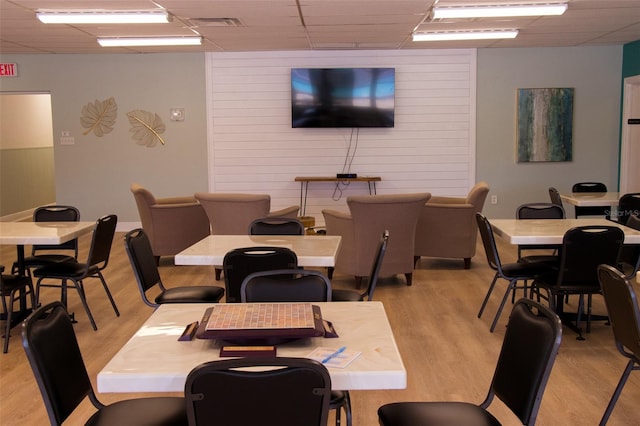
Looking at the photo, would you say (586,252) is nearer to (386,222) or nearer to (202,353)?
(386,222)

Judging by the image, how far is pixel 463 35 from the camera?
352 inches

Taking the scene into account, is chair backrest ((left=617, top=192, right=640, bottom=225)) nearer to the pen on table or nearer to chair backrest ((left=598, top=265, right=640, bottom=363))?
chair backrest ((left=598, top=265, right=640, bottom=363))

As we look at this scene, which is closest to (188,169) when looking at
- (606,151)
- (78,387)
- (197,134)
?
(197,134)

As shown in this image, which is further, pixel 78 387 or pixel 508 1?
pixel 508 1

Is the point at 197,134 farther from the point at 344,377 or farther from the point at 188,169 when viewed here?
the point at 344,377

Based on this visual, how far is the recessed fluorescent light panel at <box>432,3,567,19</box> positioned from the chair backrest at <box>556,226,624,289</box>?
3.03 m

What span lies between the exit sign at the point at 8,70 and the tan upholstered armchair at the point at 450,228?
21.9ft

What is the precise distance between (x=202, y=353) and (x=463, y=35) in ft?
24.2

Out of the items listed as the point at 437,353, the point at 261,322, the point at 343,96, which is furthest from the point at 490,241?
the point at 343,96

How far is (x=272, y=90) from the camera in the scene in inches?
420

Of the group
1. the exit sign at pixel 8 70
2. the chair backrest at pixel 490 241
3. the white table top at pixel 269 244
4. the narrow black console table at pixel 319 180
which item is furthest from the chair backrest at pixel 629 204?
the exit sign at pixel 8 70

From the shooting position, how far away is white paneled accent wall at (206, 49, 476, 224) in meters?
10.6

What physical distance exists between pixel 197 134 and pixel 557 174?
5.35 meters

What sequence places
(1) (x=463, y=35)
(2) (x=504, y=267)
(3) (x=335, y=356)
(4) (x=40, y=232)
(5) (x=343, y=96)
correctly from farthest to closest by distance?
1. (5) (x=343, y=96)
2. (1) (x=463, y=35)
3. (2) (x=504, y=267)
4. (4) (x=40, y=232)
5. (3) (x=335, y=356)
